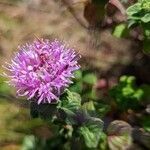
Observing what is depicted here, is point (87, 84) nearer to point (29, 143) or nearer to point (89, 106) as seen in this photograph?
point (89, 106)

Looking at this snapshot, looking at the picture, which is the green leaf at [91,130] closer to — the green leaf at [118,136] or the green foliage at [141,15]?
the green leaf at [118,136]

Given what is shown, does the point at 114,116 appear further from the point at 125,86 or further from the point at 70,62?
the point at 70,62

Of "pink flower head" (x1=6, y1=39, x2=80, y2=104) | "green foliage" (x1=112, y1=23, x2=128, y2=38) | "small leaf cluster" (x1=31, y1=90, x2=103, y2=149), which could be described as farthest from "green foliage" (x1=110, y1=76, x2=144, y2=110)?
"pink flower head" (x1=6, y1=39, x2=80, y2=104)

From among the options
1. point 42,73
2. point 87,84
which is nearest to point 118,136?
point 87,84

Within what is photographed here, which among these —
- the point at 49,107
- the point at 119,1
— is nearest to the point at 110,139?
the point at 49,107

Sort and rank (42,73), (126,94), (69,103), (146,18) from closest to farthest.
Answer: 1. (42,73)
2. (69,103)
3. (146,18)
4. (126,94)

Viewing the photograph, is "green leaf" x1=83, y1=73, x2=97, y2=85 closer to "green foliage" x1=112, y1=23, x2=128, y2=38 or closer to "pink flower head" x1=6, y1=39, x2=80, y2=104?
"green foliage" x1=112, y1=23, x2=128, y2=38
